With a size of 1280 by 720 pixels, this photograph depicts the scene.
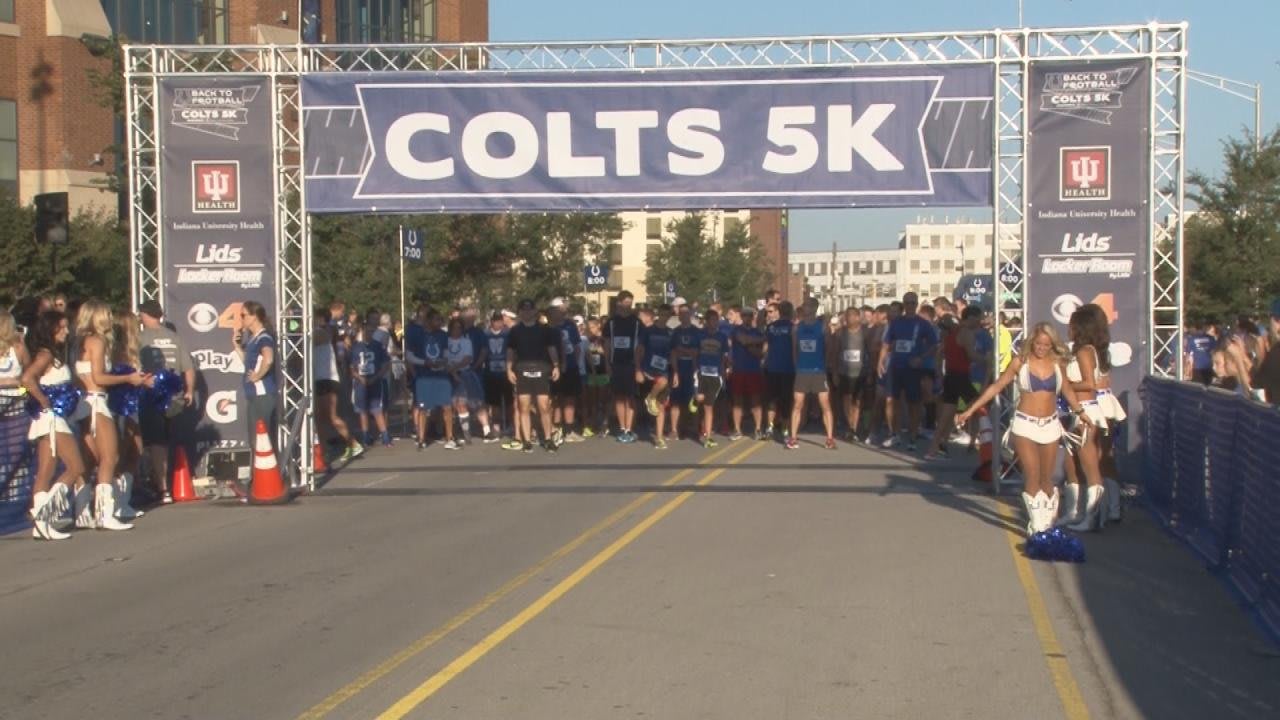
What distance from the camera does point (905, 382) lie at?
2053cm

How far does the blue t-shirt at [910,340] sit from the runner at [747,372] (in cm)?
209

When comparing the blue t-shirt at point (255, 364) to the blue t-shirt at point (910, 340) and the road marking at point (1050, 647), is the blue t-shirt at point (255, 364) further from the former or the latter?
the blue t-shirt at point (910, 340)

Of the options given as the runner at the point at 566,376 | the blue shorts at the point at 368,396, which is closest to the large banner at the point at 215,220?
the blue shorts at the point at 368,396

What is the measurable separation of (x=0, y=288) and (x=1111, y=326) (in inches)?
997

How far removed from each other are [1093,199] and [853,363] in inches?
283

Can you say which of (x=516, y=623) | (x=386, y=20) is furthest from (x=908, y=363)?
(x=386, y=20)

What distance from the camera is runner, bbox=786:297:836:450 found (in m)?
20.1

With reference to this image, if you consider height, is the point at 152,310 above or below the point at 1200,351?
above

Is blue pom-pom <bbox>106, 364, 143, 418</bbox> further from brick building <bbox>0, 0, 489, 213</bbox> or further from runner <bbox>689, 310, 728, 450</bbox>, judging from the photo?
brick building <bbox>0, 0, 489, 213</bbox>

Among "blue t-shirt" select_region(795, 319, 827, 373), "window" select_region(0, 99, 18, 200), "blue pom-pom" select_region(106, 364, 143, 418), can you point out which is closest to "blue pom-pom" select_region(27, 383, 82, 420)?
"blue pom-pom" select_region(106, 364, 143, 418)

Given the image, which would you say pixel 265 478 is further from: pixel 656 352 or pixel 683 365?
pixel 683 365

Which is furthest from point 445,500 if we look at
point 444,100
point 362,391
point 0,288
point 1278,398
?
point 0,288

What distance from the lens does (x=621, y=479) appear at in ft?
54.0

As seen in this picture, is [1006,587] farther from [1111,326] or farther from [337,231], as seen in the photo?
[337,231]
